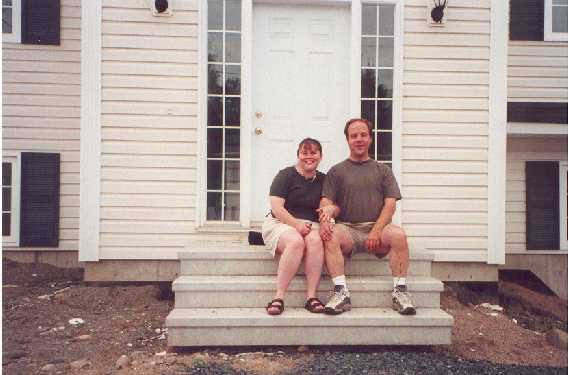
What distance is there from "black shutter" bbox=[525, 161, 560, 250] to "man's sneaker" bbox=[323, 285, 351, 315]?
3870 mm

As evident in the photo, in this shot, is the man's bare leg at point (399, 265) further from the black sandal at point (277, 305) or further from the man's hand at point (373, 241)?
the black sandal at point (277, 305)

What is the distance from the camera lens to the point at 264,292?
137 inches

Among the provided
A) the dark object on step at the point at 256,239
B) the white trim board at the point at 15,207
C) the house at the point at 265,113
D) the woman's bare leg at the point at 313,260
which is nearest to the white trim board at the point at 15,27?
the white trim board at the point at 15,207

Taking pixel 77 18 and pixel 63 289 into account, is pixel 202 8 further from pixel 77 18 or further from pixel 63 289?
pixel 63 289

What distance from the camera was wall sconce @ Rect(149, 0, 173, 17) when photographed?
4.58 m

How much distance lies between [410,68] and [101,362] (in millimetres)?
3647

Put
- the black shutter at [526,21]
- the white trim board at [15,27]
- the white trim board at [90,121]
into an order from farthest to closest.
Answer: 1. the black shutter at [526,21]
2. the white trim board at [15,27]
3. the white trim board at [90,121]

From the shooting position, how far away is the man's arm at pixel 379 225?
135 inches

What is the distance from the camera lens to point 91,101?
15.1 feet

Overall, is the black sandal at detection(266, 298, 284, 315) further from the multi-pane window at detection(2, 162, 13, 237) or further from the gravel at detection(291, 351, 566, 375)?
the multi-pane window at detection(2, 162, 13, 237)

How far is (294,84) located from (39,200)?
328 cm

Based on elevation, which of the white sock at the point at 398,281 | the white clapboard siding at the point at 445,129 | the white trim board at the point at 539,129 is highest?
the white trim board at the point at 539,129

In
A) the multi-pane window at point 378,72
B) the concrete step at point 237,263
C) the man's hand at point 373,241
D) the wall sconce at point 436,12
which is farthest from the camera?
the multi-pane window at point 378,72

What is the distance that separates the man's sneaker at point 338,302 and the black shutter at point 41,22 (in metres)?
4.61
